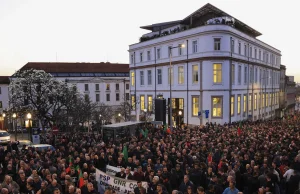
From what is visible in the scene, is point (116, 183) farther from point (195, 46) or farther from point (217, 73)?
point (195, 46)

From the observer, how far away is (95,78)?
70.9 metres

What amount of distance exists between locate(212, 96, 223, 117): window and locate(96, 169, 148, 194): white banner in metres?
27.9

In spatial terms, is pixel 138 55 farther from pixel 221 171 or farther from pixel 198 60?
pixel 221 171

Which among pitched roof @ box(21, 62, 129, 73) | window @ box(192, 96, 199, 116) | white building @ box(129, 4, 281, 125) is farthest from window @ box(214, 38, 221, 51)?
pitched roof @ box(21, 62, 129, 73)

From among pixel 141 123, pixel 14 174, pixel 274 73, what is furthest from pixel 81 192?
pixel 274 73

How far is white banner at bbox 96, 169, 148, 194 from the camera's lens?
998 cm

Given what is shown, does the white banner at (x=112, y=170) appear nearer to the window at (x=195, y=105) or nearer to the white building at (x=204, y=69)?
the white building at (x=204, y=69)

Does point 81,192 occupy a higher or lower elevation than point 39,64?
lower

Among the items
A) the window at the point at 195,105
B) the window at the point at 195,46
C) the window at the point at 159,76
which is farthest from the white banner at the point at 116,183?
the window at the point at 159,76

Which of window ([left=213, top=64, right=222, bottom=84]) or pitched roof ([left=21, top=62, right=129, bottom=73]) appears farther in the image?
pitched roof ([left=21, top=62, right=129, bottom=73])

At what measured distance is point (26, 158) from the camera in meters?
14.3

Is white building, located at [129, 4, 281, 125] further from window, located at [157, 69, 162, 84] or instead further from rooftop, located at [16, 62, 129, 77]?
rooftop, located at [16, 62, 129, 77]

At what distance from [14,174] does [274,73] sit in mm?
59938

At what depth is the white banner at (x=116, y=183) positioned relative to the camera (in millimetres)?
9977
